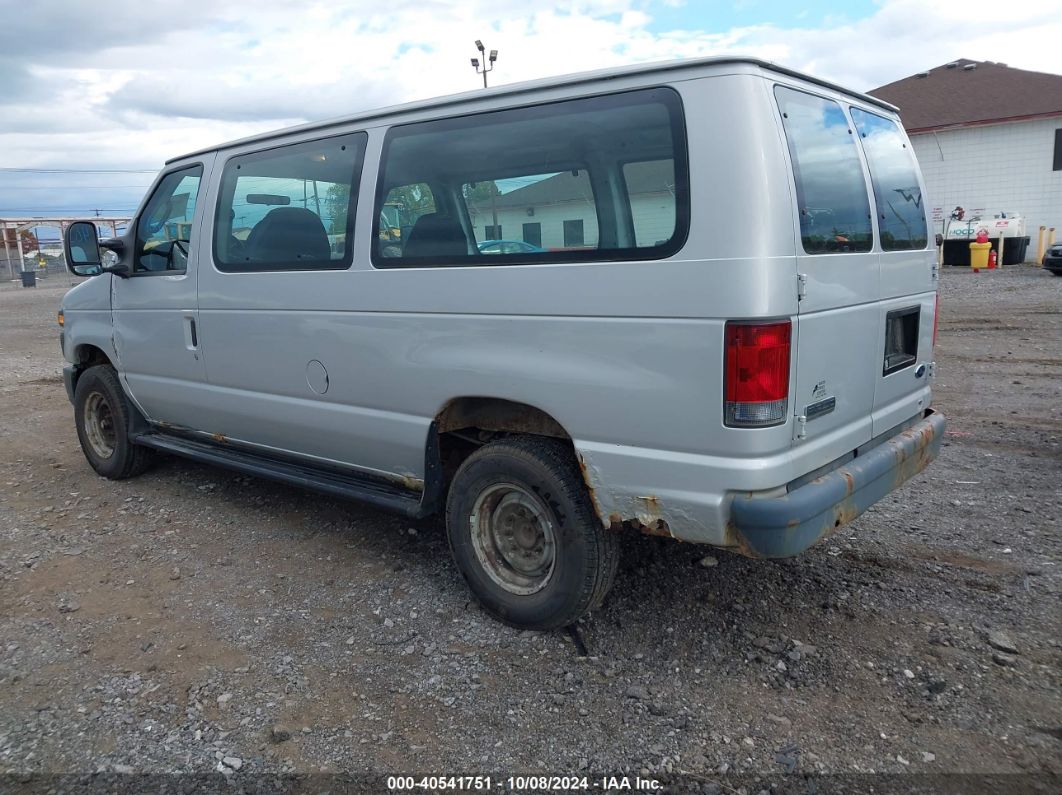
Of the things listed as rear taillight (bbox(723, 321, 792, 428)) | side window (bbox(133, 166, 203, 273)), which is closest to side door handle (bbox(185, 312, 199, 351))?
side window (bbox(133, 166, 203, 273))

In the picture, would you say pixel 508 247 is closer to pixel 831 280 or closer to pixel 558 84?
pixel 558 84

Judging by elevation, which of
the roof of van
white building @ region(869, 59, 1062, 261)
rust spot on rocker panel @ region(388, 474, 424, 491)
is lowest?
rust spot on rocker panel @ region(388, 474, 424, 491)

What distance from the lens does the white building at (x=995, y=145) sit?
22.6 metres

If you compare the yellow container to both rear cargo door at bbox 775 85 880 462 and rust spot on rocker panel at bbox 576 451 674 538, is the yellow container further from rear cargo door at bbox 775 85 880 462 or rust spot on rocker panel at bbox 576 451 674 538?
rust spot on rocker panel at bbox 576 451 674 538

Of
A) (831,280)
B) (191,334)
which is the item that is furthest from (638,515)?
(191,334)

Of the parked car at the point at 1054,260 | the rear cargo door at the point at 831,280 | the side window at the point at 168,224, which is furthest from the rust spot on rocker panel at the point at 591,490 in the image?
the parked car at the point at 1054,260

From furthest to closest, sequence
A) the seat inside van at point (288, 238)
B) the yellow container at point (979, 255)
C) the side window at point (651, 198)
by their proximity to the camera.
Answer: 1. the yellow container at point (979, 255)
2. the seat inside van at point (288, 238)
3. the side window at point (651, 198)

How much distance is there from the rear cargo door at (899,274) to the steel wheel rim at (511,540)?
1.55 meters

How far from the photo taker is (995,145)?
76.7ft

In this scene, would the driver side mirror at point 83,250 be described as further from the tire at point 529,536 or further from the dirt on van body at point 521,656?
the tire at point 529,536

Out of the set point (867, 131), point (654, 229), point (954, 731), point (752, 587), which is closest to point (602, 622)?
point (752, 587)

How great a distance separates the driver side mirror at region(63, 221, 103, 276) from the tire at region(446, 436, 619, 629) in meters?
3.32

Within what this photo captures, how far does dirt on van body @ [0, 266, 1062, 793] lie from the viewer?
2818mm

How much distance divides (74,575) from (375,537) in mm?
1578
